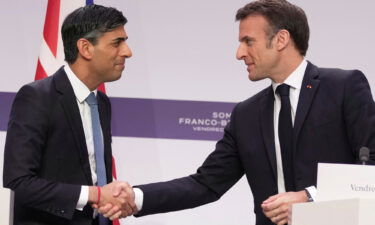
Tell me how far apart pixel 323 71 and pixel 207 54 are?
1833mm

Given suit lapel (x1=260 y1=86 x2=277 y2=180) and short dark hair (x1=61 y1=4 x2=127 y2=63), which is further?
short dark hair (x1=61 y1=4 x2=127 y2=63)

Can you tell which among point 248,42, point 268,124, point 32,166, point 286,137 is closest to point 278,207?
point 286,137

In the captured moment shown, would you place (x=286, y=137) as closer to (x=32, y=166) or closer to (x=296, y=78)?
(x=296, y=78)

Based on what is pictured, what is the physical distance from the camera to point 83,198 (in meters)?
3.65

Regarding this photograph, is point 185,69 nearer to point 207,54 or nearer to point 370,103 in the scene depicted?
point 207,54

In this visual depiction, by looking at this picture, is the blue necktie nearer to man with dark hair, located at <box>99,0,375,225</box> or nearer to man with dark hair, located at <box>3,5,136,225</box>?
man with dark hair, located at <box>3,5,136,225</box>

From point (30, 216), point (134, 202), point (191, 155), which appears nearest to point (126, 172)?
point (191, 155)

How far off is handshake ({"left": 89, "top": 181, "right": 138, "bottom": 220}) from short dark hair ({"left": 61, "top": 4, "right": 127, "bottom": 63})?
26.2 inches

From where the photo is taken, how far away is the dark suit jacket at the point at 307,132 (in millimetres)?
3756

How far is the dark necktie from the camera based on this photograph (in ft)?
12.5

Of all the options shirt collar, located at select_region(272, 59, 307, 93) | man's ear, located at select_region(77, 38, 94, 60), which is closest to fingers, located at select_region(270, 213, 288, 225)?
shirt collar, located at select_region(272, 59, 307, 93)

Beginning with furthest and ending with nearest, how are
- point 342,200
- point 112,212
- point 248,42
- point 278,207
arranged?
point 248,42 < point 112,212 < point 278,207 < point 342,200

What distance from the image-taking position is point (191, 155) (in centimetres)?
562

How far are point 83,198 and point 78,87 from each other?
553 millimetres
